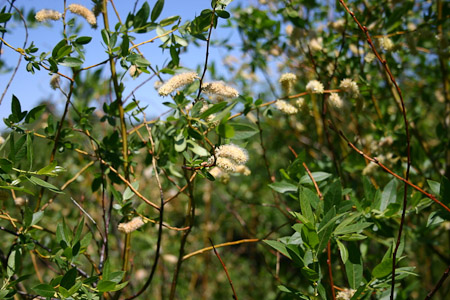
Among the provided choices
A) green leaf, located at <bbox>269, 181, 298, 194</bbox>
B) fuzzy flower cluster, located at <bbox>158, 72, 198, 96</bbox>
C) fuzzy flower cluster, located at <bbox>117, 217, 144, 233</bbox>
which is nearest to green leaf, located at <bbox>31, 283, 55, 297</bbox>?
fuzzy flower cluster, located at <bbox>117, 217, 144, 233</bbox>

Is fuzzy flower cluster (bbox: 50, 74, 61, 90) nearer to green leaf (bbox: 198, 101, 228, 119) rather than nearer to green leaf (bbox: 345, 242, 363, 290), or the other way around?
green leaf (bbox: 198, 101, 228, 119)

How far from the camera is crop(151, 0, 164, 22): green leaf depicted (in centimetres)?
90

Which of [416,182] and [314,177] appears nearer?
[314,177]

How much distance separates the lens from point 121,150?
982 mm

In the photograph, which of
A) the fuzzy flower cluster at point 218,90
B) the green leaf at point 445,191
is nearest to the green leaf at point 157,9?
the fuzzy flower cluster at point 218,90

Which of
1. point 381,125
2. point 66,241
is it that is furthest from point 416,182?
point 66,241

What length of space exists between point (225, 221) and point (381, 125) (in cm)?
202

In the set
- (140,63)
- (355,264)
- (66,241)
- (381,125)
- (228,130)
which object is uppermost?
(140,63)

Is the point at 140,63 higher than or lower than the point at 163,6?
lower

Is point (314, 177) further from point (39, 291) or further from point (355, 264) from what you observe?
point (39, 291)

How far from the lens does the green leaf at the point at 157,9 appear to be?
90cm

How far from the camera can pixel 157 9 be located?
91 cm

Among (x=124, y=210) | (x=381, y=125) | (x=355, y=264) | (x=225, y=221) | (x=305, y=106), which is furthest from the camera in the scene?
(x=225, y=221)

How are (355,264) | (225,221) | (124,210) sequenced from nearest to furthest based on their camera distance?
(355,264)
(124,210)
(225,221)
